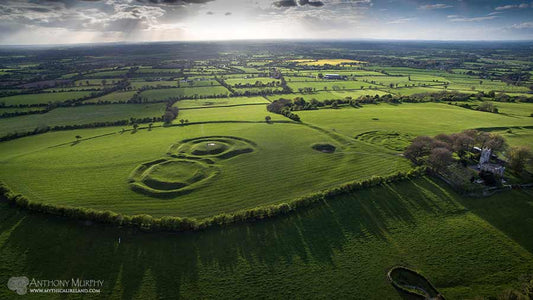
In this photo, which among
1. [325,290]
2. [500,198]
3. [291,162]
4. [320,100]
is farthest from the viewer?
[320,100]

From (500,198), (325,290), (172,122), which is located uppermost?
(172,122)

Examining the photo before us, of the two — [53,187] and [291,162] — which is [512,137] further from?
[53,187]

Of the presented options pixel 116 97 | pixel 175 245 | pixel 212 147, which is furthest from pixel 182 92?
pixel 175 245

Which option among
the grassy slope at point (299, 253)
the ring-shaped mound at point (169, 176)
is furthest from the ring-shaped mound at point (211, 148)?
the grassy slope at point (299, 253)

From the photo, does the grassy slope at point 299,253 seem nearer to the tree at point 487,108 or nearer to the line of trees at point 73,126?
the line of trees at point 73,126

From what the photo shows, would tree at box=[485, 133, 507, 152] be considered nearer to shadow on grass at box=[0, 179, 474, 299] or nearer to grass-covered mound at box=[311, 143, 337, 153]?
shadow on grass at box=[0, 179, 474, 299]

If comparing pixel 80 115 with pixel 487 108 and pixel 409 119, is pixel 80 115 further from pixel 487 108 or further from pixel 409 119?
pixel 487 108

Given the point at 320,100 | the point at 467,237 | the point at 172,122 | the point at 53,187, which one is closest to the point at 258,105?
the point at 320,100
